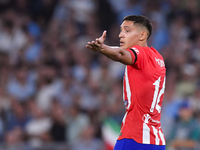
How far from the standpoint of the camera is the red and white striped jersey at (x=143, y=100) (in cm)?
389

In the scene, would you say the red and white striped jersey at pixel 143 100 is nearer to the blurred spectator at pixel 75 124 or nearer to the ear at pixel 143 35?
the ear at pixel 143 35

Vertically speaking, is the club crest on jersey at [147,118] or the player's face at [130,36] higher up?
the player's face at [130,36]

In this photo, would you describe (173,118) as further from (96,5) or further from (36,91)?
(96,5)

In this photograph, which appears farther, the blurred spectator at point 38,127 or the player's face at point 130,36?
the blurred spectator at point 38,127

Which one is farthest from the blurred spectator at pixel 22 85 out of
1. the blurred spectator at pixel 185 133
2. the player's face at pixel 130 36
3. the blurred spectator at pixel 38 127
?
the player's face at pixel 130 36

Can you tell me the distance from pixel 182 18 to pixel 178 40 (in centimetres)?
79

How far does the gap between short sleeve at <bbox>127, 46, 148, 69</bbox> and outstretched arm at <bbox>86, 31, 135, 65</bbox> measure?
0.07 m

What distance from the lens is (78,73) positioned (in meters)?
9.22

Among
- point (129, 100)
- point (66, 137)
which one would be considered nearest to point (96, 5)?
point (66, 137)

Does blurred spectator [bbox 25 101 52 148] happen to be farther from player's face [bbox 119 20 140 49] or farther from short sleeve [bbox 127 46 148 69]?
short sleeve [bbox 127 46 148 69]

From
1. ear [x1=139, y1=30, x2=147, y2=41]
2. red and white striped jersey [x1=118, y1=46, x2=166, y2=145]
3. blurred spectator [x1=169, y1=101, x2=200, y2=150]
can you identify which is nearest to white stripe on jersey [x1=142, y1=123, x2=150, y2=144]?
red and white striped jersey [x1=118, y1=46, x2=166, y2=145]

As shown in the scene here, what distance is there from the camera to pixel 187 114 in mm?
7547

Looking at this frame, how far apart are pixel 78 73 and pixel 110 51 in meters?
5.70

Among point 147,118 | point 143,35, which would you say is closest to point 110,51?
point 143,35
